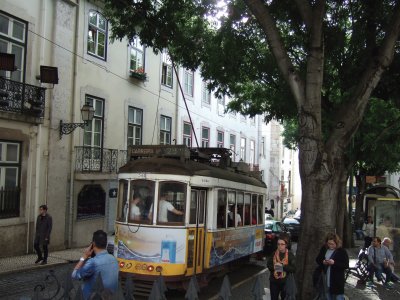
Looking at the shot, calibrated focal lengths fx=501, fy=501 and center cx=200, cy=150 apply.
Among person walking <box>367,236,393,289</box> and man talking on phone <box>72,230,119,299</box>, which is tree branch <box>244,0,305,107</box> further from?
person walking <box>367,236,393,289</box>

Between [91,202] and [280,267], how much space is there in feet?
38.7

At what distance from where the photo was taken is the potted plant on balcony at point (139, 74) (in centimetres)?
2122

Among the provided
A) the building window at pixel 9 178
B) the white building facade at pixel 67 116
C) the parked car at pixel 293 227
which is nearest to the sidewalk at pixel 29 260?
the white building facade at pixel 67 116

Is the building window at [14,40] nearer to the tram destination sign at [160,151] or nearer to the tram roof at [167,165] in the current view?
the tram destination sign at [160,151]

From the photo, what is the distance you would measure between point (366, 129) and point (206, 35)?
23.1ft

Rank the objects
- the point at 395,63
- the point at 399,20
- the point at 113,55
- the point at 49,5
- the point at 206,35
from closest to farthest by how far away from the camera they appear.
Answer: the point at 399,20
the point at 395,63
the point at 206,35
the point at 49,5
the point at 113,55

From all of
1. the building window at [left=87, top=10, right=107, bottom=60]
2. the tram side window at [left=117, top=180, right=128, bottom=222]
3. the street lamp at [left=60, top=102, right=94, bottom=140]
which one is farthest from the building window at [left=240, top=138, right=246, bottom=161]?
the tram side window at [left=117, top=180, right=128, bottom=222]

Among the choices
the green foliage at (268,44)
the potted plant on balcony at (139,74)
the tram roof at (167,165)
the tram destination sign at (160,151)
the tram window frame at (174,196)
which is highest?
the potted plant on balcony at (139,74)

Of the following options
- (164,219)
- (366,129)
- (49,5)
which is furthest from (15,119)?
(366,129)

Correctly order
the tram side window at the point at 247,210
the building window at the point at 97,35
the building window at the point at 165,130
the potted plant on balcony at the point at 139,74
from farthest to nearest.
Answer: the building window at the point at 165,130 → the potted plant on balcony at the point at 139,74 → the building window at the point at 97,35 → the tram side window at the point at 247,210

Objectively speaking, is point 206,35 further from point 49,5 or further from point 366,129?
point 366,129

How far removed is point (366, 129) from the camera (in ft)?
58.5

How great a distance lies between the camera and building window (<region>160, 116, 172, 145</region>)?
24.3 m

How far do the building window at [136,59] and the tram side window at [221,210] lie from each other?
37.1ft
